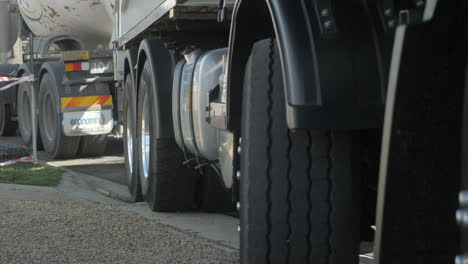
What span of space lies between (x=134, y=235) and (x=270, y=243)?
255 centimetres

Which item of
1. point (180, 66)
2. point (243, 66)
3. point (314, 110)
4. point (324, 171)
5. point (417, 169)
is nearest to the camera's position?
point (417, 169)

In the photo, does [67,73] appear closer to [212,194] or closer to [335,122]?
[212,194]

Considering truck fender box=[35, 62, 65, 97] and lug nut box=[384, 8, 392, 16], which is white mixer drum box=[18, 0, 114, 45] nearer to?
truck fender box=[35, 62, 65, 97]

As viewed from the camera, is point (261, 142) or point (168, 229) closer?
A: point (261, 142)

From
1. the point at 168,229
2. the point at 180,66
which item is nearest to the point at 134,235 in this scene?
the point at 168,229

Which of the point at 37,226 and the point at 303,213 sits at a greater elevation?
the point at 303,213

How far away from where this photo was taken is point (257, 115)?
301 cm

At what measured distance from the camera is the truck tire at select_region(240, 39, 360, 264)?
2.89 meters

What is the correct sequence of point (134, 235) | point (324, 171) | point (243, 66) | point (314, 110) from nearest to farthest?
point (314, 110), point (324, 171), point (243, 66), point (134, 235)

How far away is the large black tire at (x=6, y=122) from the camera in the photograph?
1380cm

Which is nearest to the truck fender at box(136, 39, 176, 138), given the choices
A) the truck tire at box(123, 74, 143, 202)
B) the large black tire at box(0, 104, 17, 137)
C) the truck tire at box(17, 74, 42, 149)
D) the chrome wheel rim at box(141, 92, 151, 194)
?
the chrome wheel rim at box(141, 92, 151, 194)

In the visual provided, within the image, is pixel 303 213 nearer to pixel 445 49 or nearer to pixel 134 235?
pixel 445 49

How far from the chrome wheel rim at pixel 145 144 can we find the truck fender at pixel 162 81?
38 centimetres

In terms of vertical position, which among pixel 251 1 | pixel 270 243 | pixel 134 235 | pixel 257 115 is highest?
pixel 251 1
